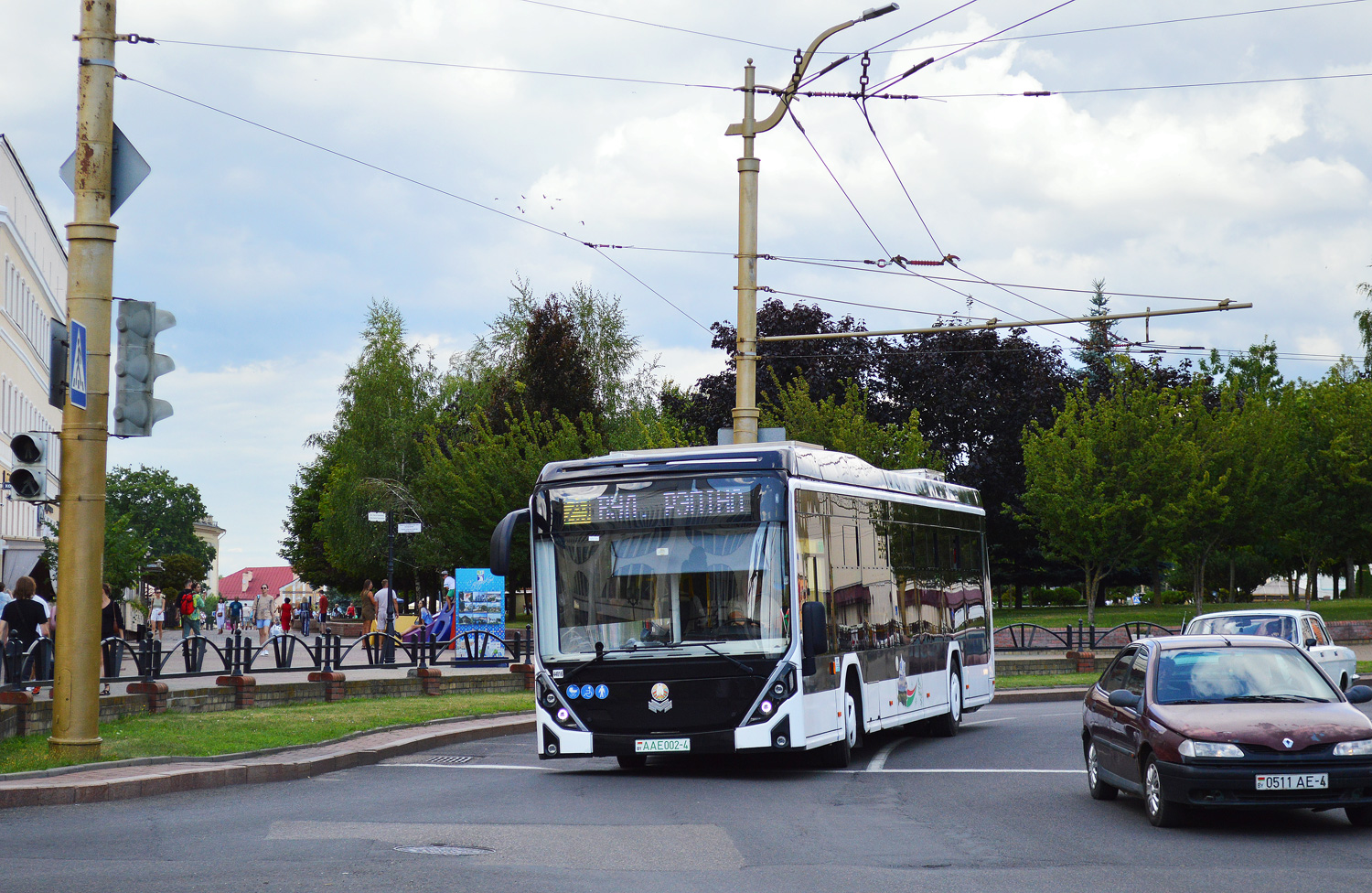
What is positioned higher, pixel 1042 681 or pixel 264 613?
pixel 264 613

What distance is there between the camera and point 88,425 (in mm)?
13945

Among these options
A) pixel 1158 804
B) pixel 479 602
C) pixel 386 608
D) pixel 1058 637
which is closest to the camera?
pixel 1158 804

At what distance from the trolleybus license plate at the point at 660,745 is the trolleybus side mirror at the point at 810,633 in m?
1.28

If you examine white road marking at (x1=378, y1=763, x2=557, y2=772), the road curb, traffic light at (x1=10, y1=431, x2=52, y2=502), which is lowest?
the road curb

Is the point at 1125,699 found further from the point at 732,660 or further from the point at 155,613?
the point at 155,613

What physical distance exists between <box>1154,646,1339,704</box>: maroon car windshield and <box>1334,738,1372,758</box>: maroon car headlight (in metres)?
0.71

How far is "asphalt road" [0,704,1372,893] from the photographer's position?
8758mm

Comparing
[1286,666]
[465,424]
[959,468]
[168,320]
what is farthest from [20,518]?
[1286,666]

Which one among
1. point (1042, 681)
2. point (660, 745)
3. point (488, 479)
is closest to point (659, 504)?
point (660, 745)

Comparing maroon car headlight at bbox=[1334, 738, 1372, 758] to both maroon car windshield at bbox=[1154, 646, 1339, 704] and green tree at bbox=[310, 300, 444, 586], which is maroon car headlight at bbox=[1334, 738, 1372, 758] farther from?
green tree at bbox=[310, 300, 444, 586]

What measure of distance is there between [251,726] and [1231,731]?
11.8 metres

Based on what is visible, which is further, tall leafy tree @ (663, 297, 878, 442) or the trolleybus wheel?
→ tall leafy tree @ (663, 297, 878, 442)

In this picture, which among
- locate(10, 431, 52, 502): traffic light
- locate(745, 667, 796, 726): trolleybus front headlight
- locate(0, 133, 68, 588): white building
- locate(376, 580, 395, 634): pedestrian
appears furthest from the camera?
locate(0, 133, 68, 588): white building

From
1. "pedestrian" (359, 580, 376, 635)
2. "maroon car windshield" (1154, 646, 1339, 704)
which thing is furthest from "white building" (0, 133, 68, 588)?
"maroon car windshield" (1154, 646, 1339, 704)
